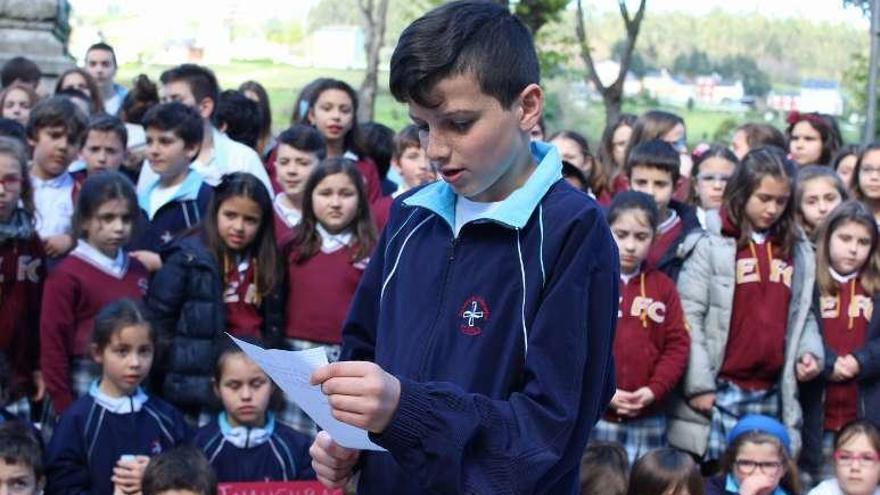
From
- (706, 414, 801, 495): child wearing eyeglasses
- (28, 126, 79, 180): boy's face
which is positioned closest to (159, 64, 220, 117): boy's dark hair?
(28, 126, 79, 180): boy's face

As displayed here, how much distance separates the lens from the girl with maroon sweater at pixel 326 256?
686 cm

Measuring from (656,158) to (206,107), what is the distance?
2.76 meters

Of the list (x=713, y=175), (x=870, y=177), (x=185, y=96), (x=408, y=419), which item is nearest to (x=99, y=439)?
(x=185, y=96)

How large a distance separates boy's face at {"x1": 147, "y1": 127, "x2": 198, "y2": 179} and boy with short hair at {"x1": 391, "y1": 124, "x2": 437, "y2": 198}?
124 centimetres

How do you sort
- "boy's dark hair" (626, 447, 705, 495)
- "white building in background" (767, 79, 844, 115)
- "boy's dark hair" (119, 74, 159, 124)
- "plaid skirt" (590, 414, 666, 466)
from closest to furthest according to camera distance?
"boy's dark hair" (626, 447, 705, 495), "plaid skirt" (590, 414, 666, 466), "boy's dark hair" (119, 74, 159, 124), "white building in background" (767, 79, 844, 115)

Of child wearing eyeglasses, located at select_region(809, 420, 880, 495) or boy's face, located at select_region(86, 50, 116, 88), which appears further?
boy's face, located at select_region(86, 50, 116, 88)

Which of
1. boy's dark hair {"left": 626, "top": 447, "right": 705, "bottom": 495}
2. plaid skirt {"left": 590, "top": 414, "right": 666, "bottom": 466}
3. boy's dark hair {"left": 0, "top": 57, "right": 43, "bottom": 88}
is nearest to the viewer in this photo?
boy's dark hair {"left": 626, "top": 447, "right": 705, "bottom": 495}

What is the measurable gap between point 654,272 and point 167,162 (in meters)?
2.43

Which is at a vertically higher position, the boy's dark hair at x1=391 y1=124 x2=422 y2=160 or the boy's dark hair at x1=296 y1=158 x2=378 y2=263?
the boy's dark hair at x1=391 y1=124 x2=422 y2=160

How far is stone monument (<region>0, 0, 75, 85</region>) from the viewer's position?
42.0ft

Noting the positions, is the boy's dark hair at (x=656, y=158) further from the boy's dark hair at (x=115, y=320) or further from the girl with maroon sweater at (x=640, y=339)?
the boy's dark hair at (x=115, y=320)

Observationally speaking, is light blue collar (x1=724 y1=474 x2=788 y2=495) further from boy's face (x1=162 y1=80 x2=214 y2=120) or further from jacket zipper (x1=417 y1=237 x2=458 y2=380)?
jacket zipper (x1=417 y1=237 x2=458 y2=380)

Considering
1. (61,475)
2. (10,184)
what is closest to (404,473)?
(61,475)

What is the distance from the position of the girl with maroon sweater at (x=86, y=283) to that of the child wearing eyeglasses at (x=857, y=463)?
3.06 metres
